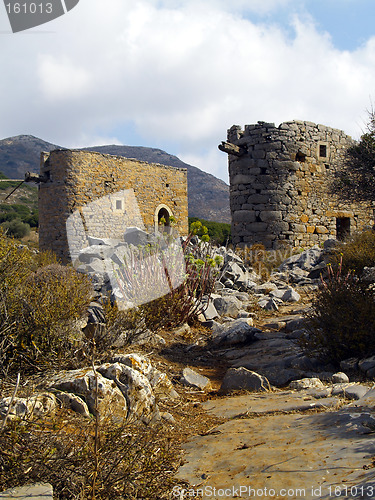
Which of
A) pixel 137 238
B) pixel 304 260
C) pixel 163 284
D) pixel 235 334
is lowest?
pixel 235 334

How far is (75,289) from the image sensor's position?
478 centimetres

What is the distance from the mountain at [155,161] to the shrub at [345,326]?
154 ft

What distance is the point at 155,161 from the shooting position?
68750mm

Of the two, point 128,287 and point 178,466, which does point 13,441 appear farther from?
point 128,287

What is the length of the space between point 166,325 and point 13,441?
4.17m

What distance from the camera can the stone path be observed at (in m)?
2.12

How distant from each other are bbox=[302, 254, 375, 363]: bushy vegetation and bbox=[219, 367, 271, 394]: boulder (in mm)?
740

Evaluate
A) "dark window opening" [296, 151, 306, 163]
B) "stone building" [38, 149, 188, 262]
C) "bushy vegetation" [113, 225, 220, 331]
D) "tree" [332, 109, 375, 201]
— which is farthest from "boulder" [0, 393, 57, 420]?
"stone building" [38, 149, 188, 262]

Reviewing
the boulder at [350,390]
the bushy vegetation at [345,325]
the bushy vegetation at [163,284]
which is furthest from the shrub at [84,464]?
the bushy vegetation at [163,284]

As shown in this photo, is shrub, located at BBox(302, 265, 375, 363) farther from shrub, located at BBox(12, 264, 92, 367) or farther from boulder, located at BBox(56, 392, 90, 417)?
boulder, located at BBox(56, 392, 90, 417)

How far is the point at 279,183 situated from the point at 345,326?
8.06 m

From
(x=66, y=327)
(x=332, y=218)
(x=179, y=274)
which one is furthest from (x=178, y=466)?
(x=332, y=218)

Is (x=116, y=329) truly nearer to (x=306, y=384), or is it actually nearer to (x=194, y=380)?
(x=194, y=380)

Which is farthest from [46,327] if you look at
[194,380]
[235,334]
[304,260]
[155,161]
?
[155,161]
